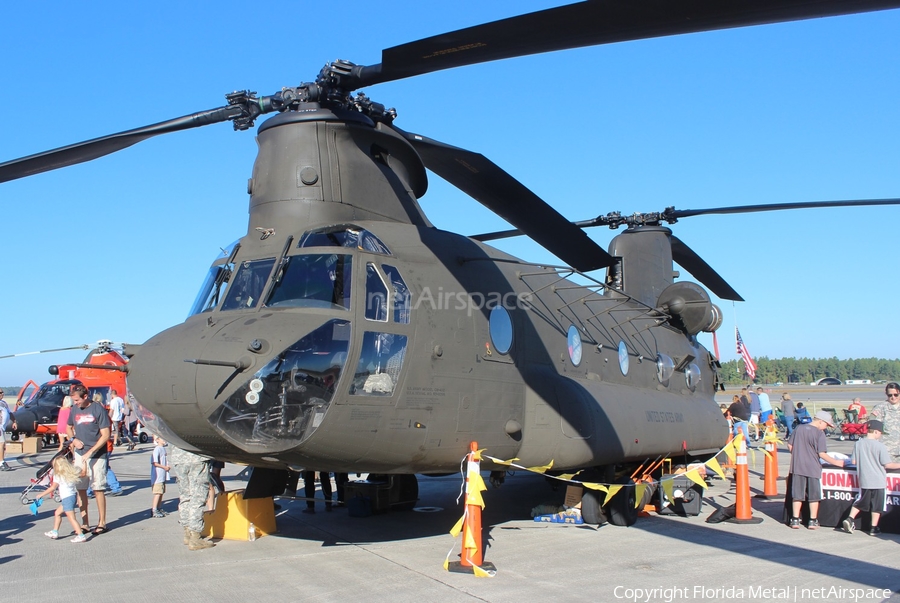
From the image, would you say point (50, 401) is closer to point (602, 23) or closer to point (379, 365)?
point (379, 365)

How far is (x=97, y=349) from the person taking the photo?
23.1 feet

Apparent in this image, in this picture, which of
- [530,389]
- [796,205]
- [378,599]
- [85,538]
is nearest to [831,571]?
[530,389]

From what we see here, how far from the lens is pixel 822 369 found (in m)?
162

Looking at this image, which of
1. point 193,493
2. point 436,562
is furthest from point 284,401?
point 193,493

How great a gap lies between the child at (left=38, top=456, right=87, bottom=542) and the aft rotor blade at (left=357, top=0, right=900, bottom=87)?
6272mm

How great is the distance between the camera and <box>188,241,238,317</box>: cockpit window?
723 centimetres

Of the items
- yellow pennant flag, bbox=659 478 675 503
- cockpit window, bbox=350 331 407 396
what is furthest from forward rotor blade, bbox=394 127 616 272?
yellow pennant flag, bbox=659 478 675 503

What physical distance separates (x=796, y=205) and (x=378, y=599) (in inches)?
322

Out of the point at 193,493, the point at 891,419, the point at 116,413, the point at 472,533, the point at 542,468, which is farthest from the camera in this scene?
the point at 116,413

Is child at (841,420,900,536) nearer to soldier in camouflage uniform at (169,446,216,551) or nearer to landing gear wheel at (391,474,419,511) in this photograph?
landing gear wheel at (391,474,419,511)

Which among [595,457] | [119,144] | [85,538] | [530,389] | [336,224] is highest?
[119,144]

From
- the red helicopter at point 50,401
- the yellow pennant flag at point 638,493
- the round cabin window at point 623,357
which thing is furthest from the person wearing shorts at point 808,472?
the red helicopter at point 50,401

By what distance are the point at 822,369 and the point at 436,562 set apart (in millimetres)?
176868

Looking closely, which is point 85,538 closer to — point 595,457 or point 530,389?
point 530,389
